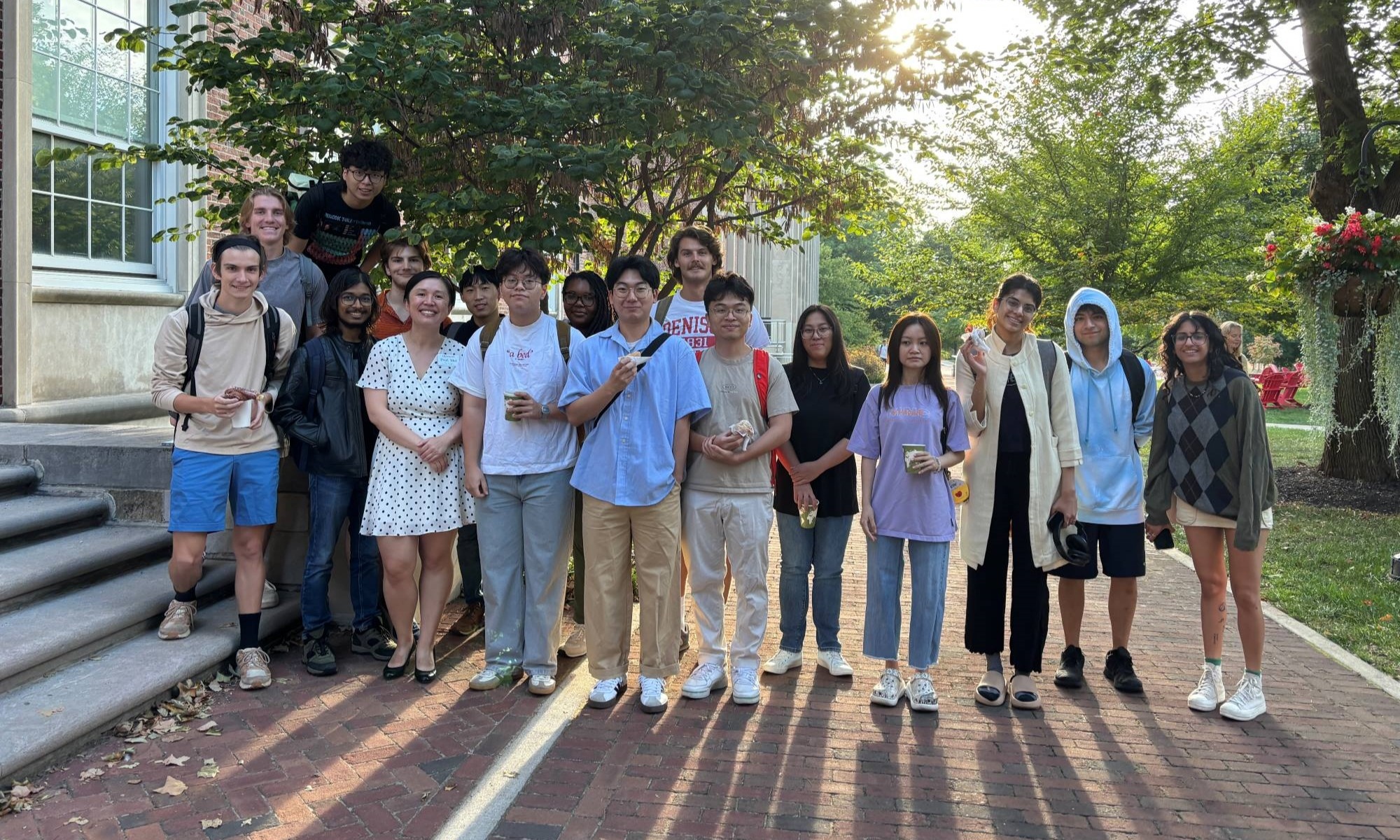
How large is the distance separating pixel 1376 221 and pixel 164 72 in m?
11.5

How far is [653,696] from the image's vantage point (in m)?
4.86

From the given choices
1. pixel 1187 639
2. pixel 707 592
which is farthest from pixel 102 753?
pixel 1187 639

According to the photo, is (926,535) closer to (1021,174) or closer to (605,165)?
(605,165)

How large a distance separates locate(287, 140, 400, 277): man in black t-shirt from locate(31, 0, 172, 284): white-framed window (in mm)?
4941

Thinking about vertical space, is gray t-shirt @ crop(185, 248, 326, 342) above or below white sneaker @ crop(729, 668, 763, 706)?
above

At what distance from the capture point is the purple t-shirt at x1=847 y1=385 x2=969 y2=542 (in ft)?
16.2

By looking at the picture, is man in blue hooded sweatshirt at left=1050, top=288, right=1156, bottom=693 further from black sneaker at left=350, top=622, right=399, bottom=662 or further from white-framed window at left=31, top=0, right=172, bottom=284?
white-framed window at left=31, top=0, right=172, bottom=284

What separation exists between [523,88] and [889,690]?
3942 millimetres

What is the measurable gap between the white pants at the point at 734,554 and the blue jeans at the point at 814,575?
0.95 feet

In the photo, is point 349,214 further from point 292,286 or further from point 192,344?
point 192,344

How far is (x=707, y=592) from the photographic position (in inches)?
199

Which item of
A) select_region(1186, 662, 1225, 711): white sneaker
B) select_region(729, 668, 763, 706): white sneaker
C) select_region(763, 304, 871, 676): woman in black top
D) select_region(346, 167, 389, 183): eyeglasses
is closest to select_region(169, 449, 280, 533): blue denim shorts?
select_region(346, 167, 389, 183): eyeglasses

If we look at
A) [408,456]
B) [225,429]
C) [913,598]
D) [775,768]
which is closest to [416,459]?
[408,456]

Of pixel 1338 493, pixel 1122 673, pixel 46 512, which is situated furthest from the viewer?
pixel 1338 493
